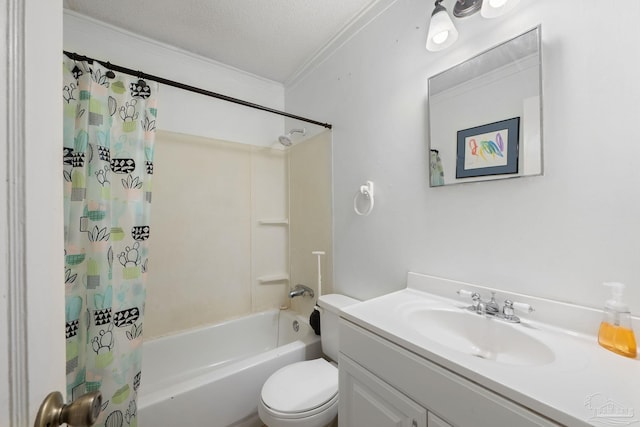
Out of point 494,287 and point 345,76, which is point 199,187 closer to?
point 345,76

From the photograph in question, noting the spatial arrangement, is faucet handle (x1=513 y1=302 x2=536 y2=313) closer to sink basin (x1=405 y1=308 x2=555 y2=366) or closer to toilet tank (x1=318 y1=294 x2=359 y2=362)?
sink basin (x1=405 y1=308 x2=555 y2=366)

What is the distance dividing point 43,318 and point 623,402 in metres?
Answer: 1.05

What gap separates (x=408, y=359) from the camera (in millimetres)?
748

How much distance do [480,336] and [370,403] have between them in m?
0.46

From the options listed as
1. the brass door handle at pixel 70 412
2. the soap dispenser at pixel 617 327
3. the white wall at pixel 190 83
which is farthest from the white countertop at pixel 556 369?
the white wall at pixel 190 83

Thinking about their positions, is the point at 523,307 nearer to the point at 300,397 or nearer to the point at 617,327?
the point at 617,327

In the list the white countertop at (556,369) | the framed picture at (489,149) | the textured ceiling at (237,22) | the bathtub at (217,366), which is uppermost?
the textured ceiling at (237,22)

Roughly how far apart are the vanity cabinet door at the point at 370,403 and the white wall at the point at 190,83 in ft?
6.09

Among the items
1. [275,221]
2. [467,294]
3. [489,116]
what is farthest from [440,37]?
[275,221]

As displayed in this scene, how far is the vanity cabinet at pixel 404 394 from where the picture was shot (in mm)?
577

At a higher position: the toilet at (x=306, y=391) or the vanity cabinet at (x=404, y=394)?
the vanity cabinet at (x=404, y=394)

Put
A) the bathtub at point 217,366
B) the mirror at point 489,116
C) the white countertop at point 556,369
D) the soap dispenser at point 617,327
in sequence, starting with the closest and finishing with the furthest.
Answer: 1. the white countertop at point 556,369
2. the soap dispenser at point 617,327
3. the mirror at point 489,116
4. the bathtub at point 217,366

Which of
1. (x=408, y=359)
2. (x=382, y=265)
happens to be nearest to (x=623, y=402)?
(x=408, y=359)

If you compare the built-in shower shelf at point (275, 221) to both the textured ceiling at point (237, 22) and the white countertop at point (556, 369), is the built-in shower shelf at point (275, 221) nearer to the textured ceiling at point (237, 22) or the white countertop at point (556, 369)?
the textured ceiling at point (237, 22)
